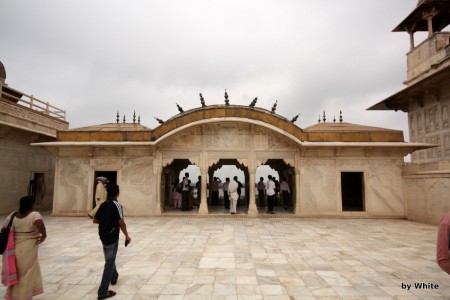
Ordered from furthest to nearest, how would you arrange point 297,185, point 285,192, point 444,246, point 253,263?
point 285,192 < point 297,185 < point 253,263 < point 444,246

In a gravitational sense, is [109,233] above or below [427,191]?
below

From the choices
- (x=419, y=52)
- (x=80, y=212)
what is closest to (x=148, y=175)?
(x=80, y=212)

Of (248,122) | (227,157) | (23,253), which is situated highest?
(248,122)

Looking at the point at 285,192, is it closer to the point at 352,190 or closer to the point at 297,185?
the point at 297,185

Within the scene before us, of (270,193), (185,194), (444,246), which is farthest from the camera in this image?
(185,194)

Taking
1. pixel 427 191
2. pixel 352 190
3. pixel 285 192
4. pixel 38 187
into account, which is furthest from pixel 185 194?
pixel 427 191

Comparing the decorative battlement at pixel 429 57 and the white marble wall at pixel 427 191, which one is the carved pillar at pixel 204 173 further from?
the decorative battlement at pixel 429 57

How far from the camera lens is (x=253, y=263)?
16.9ft

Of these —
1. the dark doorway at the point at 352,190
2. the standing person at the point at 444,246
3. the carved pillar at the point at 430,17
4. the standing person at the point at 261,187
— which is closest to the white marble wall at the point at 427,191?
the dark doorway at the point at 352,190

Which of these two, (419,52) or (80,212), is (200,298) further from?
(419,52)

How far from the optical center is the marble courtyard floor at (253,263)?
391 centimetres

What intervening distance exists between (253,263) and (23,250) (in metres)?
3.65

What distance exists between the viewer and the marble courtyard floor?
154 inches

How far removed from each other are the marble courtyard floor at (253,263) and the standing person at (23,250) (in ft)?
1.58
